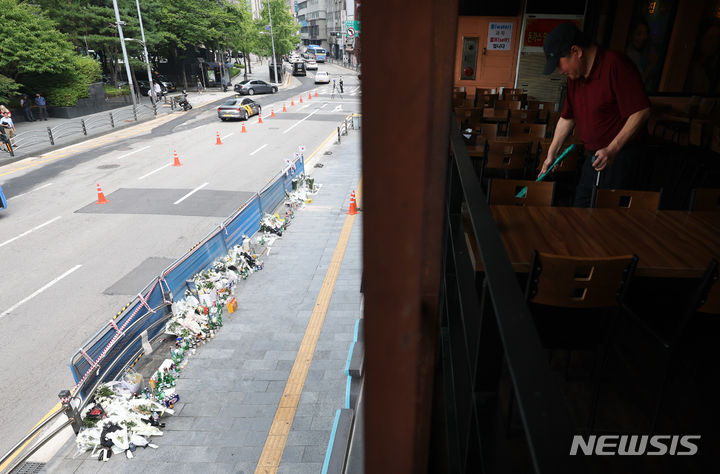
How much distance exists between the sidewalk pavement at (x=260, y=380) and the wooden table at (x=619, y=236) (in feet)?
6.58

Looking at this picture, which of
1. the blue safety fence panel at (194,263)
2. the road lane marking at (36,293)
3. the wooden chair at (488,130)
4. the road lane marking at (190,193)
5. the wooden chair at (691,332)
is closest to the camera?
the wooden chair at (691,332)

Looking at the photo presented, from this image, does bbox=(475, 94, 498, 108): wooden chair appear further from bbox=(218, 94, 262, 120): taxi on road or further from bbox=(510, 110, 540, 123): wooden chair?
bbox=(218, 94, 262, 120): taxi on road

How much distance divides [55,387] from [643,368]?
7.31m

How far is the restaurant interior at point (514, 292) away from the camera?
0.73 meters

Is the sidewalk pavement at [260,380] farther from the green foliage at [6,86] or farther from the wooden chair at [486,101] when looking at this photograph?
the green foliage at [6,86]

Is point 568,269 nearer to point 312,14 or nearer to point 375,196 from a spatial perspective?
point 375,196

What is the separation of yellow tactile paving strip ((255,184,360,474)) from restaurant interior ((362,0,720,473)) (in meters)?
3.17

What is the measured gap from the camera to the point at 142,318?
7.09 metres

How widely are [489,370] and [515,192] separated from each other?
254 centimetres

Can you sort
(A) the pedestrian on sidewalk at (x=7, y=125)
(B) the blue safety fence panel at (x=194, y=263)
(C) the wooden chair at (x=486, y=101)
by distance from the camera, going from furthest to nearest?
(A) the pedestrian on sidewalk at (x=7, y=125) < (C) the wooden chair at (x=486, y=101) < (B) the blue safety fence panel at (x=194, y=263)

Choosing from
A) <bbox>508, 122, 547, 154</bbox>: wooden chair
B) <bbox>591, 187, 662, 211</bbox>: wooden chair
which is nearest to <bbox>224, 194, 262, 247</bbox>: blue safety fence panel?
<bbox>508, 122, 547, 154</bbox>: wooden chair

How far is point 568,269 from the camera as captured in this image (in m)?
2.30

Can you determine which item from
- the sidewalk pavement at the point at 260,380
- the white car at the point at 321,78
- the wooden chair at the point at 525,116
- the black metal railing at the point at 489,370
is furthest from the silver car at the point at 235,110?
the black metal railing at the point at 489,370

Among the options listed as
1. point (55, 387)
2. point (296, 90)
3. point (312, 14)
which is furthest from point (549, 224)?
point (312, 14)
